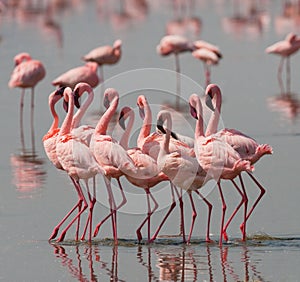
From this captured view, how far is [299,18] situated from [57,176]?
21130 mm

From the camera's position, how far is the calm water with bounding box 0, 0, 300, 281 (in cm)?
812

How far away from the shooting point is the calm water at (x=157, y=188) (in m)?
8.12

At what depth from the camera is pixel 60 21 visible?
113ft

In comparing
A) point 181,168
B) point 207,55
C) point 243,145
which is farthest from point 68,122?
point 207,55

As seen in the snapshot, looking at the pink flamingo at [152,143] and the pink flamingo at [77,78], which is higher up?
the pink flamingo at [77,78]

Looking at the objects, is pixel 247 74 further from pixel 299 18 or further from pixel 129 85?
pixel 299 18

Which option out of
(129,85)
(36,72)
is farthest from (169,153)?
(36,72)

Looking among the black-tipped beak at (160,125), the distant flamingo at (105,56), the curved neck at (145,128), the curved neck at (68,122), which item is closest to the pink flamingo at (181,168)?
the black-tipped beak at (160,125)

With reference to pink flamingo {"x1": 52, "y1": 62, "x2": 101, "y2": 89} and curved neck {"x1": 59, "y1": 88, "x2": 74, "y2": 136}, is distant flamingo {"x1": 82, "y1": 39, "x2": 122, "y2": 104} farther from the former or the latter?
curved neck {"x1": 59, "y1": 88, "x2": 74, "y2": 136}

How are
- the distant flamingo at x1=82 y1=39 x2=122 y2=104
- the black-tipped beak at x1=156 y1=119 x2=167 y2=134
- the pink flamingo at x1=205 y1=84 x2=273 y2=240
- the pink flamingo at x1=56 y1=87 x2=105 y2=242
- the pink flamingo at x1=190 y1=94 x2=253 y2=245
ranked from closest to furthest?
the pink flamingo at x1=190 y1=94 x2=253 y2=245, the pink flamingo at x1=56 y1=87 x2=105 y2=242, the black-tipped beak at x1=156 y1=119 x2=167 y2=134, the pink flamingo at x1=205 y1=84 x2=273 y2=240, the distant flamingo at x1=82 y1=39 x2=122 y2=104

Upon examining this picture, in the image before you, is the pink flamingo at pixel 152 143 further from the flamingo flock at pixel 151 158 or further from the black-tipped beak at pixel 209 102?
the black-tipped beak at pixel 209 102

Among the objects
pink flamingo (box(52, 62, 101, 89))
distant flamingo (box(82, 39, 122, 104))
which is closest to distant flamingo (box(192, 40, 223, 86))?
distant flamingo (box(82, 39, 122, 104))

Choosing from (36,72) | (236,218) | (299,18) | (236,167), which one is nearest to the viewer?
(236,167)

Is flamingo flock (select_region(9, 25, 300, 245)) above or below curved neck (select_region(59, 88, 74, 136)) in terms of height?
below
